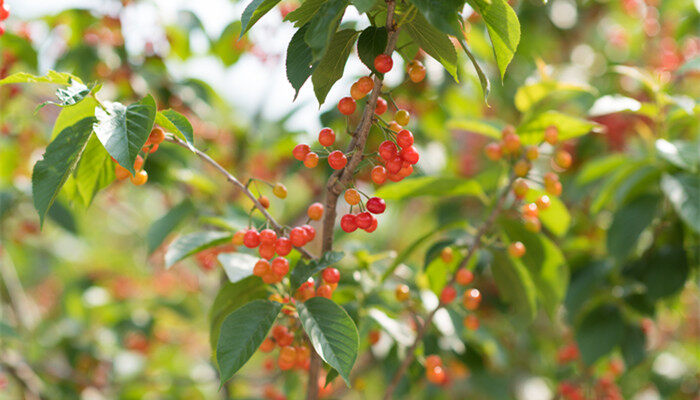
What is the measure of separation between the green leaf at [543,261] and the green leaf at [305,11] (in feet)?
2.38

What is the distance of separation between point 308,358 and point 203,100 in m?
1.25

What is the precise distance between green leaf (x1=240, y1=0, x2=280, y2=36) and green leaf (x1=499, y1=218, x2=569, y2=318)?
0.78 metres

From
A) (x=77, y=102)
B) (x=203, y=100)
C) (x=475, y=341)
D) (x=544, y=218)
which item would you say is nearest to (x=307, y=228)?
(x=77, y=102)

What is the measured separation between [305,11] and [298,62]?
7cm

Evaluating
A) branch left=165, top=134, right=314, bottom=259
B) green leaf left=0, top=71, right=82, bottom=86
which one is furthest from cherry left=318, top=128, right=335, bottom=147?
green leaf left=0, top=71, right=82, bottom=86

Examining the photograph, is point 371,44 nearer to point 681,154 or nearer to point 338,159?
point 338,159

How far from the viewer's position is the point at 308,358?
1.04 meters

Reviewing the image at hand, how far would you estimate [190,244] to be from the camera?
1079 millimetres

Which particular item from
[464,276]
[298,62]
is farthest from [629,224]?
[298,62]

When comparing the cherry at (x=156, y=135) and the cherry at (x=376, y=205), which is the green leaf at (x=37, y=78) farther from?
the cherry at (x=376, y=205)

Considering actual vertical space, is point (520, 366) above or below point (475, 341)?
below

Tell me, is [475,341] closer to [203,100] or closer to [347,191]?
[347,191]

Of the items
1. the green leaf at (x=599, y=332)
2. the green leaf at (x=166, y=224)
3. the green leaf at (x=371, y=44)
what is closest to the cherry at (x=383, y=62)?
the green leaf at (x=371, y=44)

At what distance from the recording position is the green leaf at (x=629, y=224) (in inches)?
59.4
